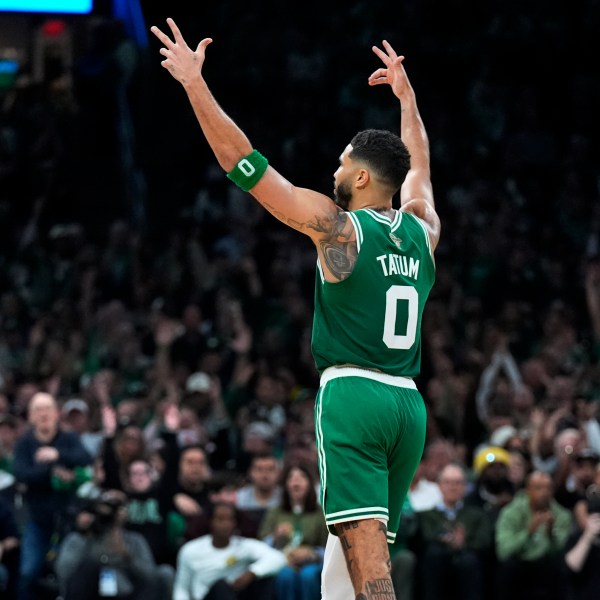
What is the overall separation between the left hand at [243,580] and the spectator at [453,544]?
136 centimetres

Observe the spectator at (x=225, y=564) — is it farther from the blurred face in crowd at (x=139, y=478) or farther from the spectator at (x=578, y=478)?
the spectator at (x=578, y=478)

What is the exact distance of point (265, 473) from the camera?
11383 mm

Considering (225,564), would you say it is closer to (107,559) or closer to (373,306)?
(107,559)

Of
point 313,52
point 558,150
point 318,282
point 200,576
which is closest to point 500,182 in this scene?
point 558,150

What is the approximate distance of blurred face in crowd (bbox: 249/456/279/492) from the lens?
1136cm

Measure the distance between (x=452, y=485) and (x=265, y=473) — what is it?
147 cm

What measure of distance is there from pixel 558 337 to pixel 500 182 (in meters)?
3.93

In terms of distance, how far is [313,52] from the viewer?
19859 millimetres

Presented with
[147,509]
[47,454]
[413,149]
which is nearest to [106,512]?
[147,509]

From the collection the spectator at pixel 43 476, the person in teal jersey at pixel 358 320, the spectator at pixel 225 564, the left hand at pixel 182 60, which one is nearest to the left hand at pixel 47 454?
the spectator at pixel 43 476

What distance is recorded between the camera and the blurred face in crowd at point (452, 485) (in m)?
11.1

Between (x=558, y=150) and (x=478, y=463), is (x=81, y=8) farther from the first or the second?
(x=558, y=150)

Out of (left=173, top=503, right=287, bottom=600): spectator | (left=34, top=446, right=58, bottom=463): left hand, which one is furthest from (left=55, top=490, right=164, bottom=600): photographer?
(left=34, top=446, right=58, bottom=463): left hand

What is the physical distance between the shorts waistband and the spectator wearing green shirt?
17.1 ft
